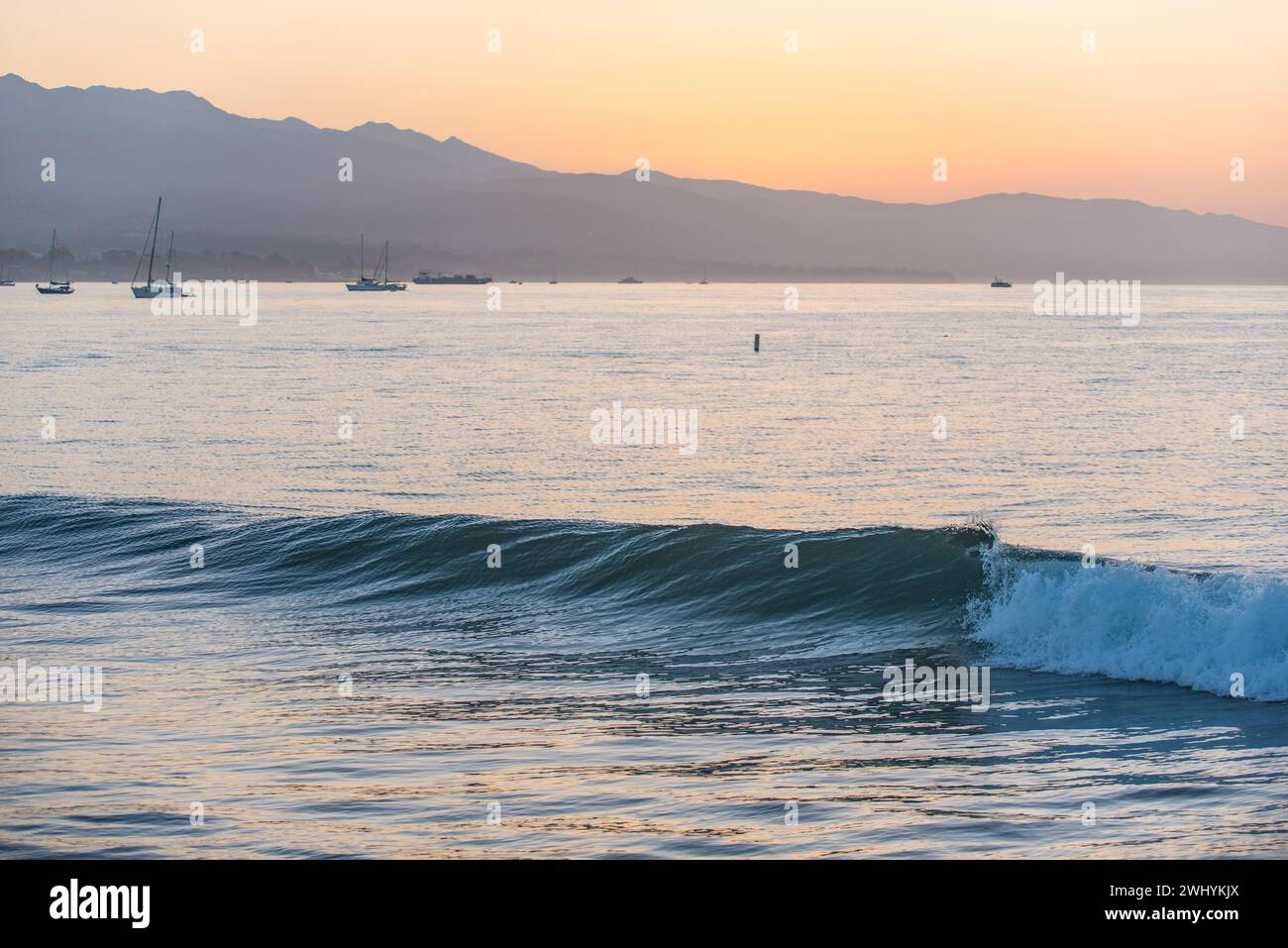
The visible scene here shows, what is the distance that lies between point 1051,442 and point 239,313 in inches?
6536

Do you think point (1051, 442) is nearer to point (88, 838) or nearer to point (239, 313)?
point (88, 838)

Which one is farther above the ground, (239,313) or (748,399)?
(239,313)

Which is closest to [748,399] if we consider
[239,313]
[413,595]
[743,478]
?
[743,478]

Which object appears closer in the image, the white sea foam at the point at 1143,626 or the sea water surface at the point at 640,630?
the sea water surface at the point at 640,630

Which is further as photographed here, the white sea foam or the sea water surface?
the white sea foam

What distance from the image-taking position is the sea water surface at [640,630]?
36.3 ft

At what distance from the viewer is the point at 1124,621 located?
18578 millimetres

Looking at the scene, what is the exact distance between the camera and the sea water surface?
1108cm

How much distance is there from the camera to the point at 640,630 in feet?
70.3

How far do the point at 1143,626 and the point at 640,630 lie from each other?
742cm

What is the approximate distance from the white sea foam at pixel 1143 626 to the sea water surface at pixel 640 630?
0.05 m

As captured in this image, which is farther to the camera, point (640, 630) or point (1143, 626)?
point (640, 630)

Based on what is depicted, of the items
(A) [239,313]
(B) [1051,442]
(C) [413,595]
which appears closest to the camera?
(C) [413,595]

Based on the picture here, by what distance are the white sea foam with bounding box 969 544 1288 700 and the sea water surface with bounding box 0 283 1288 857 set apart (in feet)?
0.17
